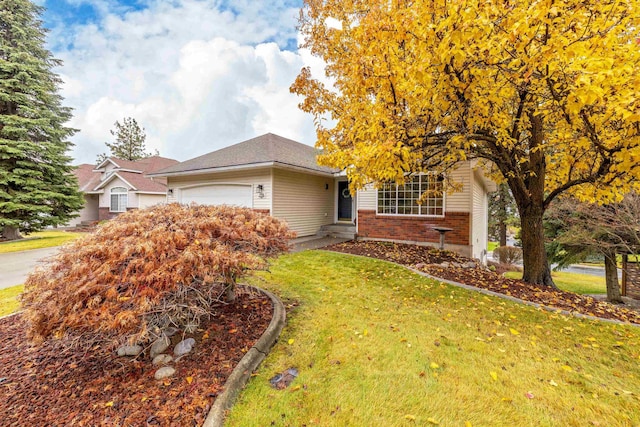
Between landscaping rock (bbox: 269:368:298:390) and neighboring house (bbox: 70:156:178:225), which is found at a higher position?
neighboring house (bbox: 70:156:178:225)

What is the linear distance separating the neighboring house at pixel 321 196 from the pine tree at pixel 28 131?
16.8 ft

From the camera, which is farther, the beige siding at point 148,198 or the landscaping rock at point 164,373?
the beige siding at point 148,198

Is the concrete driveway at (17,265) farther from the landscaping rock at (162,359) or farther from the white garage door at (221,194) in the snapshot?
the white garage door at (221,194)

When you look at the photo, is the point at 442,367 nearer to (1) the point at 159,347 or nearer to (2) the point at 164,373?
(2) the point at 164,373

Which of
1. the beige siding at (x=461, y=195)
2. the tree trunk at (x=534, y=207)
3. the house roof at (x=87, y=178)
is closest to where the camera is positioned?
the tree trunk at (x=534, y=207)

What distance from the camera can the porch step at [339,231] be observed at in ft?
39.4

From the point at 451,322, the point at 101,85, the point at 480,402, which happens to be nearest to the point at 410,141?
the point at 451,322

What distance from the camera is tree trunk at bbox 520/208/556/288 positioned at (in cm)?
609

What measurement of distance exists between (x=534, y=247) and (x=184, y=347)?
717 centimetres

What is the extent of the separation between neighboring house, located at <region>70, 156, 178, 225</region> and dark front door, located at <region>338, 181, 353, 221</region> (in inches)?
501

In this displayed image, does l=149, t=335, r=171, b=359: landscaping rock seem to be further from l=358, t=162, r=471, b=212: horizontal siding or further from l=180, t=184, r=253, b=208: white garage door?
l=180, t=184, r=253, b=208: white garage door

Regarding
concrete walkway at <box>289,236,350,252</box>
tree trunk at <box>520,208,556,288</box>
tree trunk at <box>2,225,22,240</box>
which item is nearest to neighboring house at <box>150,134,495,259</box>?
concrete walkway at <box>289,236,350,252</box>

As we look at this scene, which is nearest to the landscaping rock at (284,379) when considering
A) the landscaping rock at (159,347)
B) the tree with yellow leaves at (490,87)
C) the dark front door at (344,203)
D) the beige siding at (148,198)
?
the landscaping rock at (159,347)

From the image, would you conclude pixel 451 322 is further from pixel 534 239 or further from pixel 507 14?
pixel 507 14
